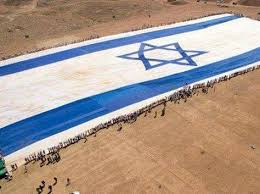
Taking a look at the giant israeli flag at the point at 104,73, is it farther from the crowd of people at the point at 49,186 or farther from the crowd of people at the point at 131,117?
the crowd of people at the point at 49,186

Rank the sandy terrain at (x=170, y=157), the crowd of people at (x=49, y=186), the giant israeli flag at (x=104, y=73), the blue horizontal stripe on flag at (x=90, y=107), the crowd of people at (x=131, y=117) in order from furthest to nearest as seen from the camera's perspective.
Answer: the giant israeli flag at (x=104, y=73)
the blue horizontal stripe on flag at (x=90, y=107)
the crowd of people at (x=131, y=117)
the sandy terrain at (x=170, y=157)
the crowd of people at (x=49, y=186)

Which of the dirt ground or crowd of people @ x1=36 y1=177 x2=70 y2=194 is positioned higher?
the dirt ground

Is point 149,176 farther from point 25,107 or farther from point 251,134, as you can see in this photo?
point 25,107

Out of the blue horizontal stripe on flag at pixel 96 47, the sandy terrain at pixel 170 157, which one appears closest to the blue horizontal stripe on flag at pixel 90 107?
the sandy terrain at pixel 170 157

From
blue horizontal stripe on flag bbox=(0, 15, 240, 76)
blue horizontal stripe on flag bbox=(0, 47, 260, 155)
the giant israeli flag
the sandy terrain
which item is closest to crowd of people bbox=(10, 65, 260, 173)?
the sandy terrain

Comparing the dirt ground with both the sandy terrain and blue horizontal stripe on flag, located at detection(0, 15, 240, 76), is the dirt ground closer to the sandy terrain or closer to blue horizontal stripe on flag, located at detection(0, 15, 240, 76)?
the sandy terrain

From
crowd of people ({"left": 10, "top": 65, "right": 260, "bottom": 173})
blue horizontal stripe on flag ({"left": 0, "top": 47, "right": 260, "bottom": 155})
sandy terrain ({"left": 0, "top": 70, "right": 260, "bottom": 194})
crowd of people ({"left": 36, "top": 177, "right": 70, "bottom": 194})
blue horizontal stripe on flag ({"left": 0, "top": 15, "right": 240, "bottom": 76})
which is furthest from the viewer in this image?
blue horizontal stripe on flag ({"left": 0, "top": 15, "right": 240, "bottom": 76})
